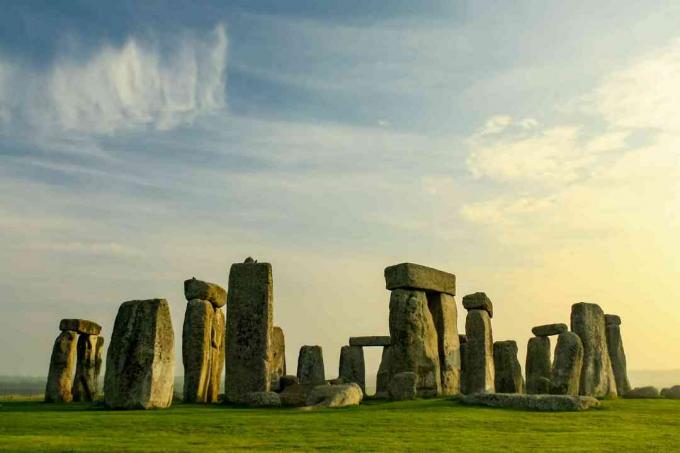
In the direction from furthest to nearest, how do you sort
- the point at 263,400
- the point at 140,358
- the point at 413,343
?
the point at 413,343
the point at 263,400
the point at 140,358

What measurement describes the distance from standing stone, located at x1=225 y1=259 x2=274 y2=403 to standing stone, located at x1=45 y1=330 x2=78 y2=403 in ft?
21.6

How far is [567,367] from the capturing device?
62.4 feet

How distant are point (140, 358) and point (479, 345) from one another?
12.5 metres

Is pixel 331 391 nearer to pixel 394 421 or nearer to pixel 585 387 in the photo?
pixel 394 421

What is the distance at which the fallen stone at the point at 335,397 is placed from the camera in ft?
51.1

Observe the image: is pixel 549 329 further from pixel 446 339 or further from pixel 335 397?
pixel 335 397

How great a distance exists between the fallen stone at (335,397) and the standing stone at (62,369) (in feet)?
30.4

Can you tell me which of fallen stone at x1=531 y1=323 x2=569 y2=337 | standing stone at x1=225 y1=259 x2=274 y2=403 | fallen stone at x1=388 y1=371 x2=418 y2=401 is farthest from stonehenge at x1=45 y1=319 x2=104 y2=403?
fallen stone at x1=531 y1=323 x2=569 y2=337

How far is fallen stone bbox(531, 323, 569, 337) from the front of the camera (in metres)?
25.5

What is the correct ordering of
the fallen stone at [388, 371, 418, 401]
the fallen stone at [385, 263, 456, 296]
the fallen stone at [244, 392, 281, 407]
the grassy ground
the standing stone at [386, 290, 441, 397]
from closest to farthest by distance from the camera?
the grassy ground < the fallen stone at [244, 392, 281, 407] < the fallen stone at [388, 371, 418, 401] < the standing stone at [386, 290, 441, 397] < the fallen stone at [385, 263, 456, 296]

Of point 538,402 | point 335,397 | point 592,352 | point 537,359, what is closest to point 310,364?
point 537,359

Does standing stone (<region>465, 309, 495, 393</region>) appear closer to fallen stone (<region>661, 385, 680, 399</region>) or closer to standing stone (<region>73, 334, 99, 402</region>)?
fallen stone (<region>661, 385, 680, 399</region>)

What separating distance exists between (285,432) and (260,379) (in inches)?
270

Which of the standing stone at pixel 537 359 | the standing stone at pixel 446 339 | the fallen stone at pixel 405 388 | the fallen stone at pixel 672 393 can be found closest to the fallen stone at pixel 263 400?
the fallen stone at pixel 405 388
